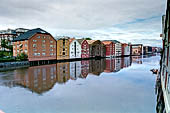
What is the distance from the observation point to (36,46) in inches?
1213

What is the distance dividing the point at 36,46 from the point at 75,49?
14.2 m

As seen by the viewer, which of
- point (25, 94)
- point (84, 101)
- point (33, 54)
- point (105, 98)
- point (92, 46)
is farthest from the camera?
point (92, 46)

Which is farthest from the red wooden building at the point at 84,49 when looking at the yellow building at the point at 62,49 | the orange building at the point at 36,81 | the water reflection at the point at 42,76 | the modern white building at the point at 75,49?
the orange building at the point at 36,81

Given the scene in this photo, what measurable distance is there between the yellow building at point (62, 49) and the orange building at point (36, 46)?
1.97 metres

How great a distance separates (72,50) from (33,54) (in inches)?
547

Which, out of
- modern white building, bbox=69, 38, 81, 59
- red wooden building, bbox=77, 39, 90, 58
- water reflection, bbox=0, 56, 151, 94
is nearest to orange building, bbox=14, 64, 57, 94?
water reflection, bbox=0, 56, 151, 94

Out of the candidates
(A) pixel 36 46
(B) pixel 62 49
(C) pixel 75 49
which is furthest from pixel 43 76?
(C) pixel 75 49

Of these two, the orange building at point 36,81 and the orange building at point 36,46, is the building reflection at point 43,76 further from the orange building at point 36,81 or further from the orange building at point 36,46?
the orange building at point 36,46

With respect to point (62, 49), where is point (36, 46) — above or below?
above

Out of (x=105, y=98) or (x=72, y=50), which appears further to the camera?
(x=72, y=50)

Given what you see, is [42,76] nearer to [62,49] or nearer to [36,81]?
[36,81]

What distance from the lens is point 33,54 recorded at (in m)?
29.9

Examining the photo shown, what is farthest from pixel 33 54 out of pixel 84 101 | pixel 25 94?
pixel 84 101

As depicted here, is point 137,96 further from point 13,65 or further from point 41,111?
point 13,65
